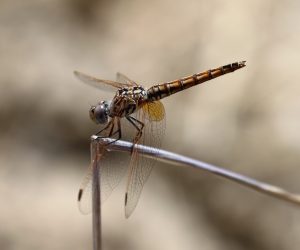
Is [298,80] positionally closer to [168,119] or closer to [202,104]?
[202,104]

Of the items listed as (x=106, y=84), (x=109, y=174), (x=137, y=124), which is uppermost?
(x=106, y=84)

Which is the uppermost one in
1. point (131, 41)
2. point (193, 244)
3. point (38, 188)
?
point (131, 41)

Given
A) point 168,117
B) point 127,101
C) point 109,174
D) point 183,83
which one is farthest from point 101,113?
point 168,117

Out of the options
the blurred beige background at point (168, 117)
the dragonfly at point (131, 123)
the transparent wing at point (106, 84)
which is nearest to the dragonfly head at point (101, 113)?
the dragonfly at point (131, 123)

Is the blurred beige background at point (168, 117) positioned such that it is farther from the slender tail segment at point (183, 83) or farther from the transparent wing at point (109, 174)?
the transparent wing at point (109, 174)

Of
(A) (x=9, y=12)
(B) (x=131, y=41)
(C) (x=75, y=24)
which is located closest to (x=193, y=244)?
(B) (x=131, y=41)

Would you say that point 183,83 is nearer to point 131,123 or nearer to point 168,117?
point 131,123

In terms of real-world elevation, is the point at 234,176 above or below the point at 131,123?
below

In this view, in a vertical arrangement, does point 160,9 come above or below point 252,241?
above
